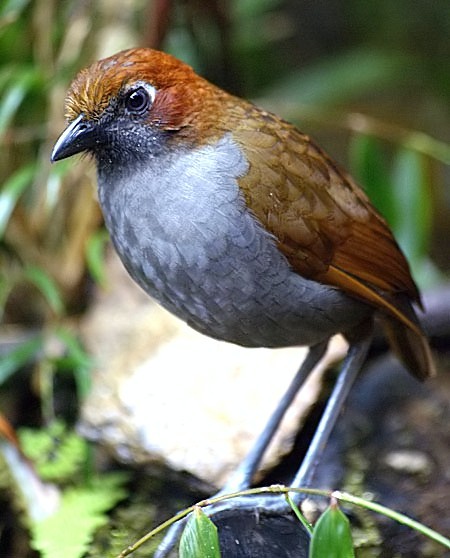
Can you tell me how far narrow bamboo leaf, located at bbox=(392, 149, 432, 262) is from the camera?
145 inches

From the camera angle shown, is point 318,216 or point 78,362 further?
point 78,362

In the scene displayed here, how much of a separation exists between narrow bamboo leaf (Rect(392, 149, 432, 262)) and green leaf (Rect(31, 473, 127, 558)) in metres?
1.54

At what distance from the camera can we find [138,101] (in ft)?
7.10

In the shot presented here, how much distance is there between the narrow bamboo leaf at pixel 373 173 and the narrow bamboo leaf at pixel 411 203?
6cm

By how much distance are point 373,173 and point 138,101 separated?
162 centimetres

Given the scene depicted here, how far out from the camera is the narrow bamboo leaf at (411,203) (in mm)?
3693

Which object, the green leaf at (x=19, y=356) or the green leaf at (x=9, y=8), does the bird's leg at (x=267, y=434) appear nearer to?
the green leaf at (x=19, y=356)

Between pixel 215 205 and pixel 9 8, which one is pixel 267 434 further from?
pixel 9 8

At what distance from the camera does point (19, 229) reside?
364 centimetres

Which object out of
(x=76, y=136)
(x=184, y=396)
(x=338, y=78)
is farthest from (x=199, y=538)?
(x=338, y=78)

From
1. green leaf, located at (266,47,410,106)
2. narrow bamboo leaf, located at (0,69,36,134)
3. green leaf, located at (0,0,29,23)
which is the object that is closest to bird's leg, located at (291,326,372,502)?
narrow bamboo leaf, located at (0,69,36,134)

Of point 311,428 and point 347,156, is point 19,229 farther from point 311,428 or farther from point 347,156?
point 347,156

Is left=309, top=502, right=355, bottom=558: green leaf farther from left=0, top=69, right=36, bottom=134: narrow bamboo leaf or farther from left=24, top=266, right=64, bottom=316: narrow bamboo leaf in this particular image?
left=0, top=69, right=36, bottom=134: narrow bamboo leaf

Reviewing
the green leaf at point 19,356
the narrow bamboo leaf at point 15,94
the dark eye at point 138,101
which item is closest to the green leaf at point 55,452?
the green leaf at point 19,356
